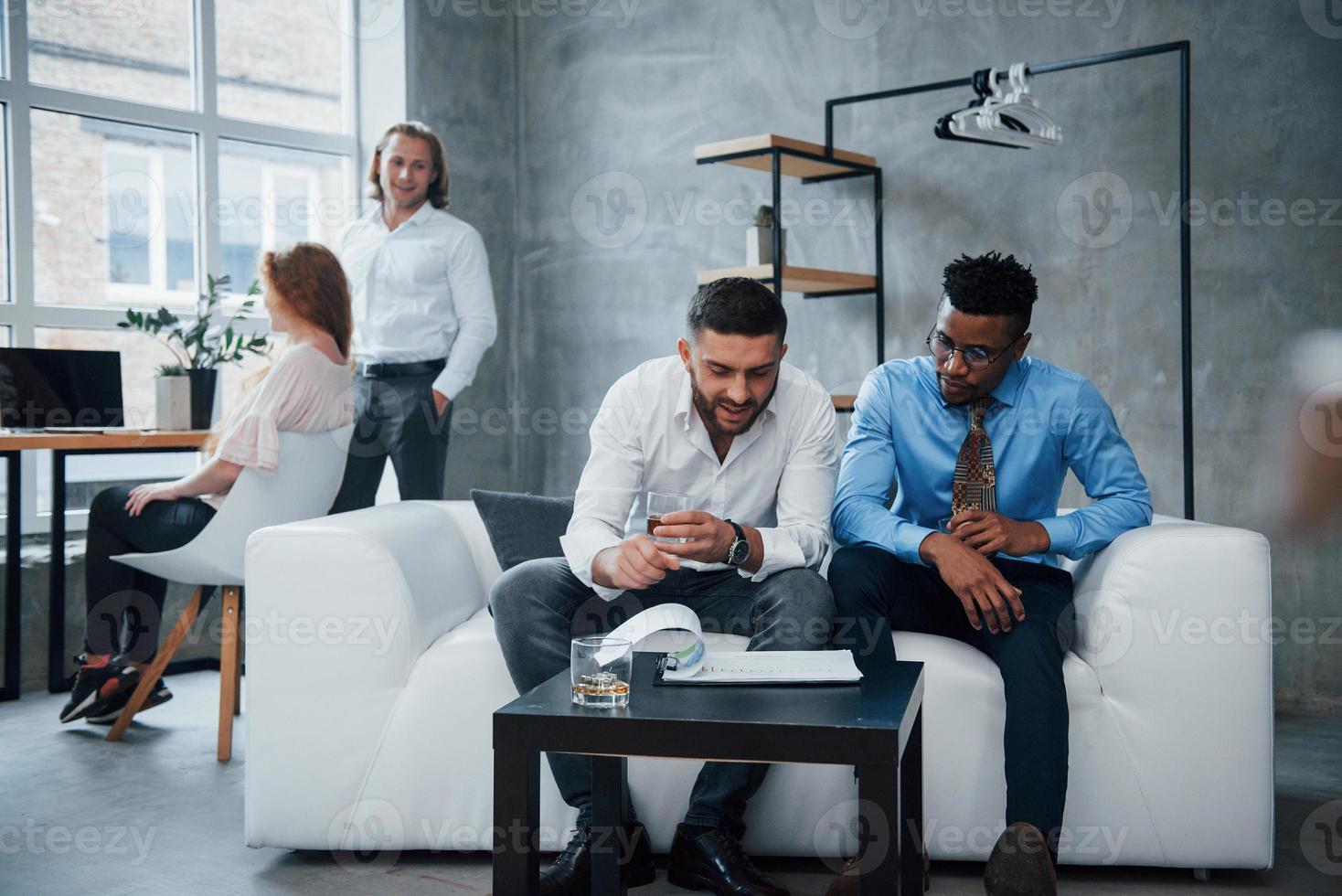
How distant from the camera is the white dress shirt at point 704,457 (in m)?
2.29

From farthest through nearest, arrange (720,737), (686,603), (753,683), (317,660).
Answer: (686,603), (317,660), (753,683), (720,737)

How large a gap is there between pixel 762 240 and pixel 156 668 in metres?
2.19

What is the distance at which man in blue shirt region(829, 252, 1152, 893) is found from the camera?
2.15 metres

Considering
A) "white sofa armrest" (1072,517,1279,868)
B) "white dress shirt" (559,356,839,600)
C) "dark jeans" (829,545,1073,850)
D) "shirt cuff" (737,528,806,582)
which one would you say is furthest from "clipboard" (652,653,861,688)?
"white sofa armrest" (1072,517,1279,868)

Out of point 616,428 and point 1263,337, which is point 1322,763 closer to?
point 1263,337

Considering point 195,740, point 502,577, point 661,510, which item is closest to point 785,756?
point 661,510

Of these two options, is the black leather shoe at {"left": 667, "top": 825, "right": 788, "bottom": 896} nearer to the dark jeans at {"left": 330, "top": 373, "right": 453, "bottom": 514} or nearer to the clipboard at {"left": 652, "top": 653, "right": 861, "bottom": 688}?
the clipboard at {"left": 652, "top": 653, "right": 861, "bottom": 688}

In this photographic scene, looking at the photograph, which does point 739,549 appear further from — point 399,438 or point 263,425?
point 399,438

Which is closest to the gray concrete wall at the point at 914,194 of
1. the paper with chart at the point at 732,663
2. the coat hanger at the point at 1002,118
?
the coat hanger at the point at 1002,118

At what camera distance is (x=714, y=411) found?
2209 millimetres

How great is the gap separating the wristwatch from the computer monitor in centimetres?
239

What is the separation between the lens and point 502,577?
2205mm

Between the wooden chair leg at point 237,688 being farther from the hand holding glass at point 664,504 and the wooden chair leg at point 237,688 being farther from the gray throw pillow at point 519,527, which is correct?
the hand holding glass at point 664,504

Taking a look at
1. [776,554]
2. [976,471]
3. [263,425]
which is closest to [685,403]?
[776,554]
